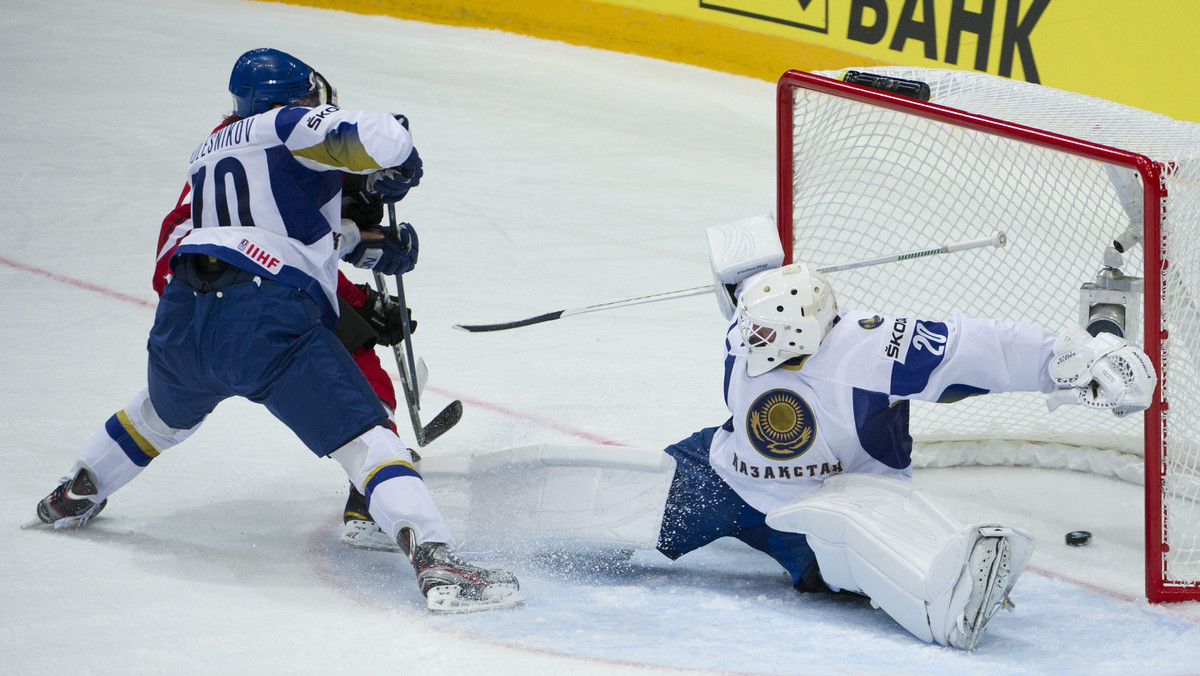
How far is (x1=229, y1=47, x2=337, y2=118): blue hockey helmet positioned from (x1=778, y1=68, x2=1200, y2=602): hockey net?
1.19 meters

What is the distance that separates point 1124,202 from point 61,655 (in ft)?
7.49

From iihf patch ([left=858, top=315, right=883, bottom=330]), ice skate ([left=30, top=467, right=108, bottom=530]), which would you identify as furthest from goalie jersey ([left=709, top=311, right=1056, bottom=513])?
ice skate ([left=30, top=467, right=108, bottom=530])

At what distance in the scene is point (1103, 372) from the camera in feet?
7.63

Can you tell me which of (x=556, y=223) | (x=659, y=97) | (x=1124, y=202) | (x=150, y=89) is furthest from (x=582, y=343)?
(x=150, y=89)

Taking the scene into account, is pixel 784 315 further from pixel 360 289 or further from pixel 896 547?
pixel 360 289

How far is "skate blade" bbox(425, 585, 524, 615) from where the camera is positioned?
2.46 m

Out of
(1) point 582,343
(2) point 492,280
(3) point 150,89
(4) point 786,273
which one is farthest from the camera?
(3) point 150,89

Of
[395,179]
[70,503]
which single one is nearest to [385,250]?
[395,179]

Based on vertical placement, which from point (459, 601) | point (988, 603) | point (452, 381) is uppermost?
point (988, 603)

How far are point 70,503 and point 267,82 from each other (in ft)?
3.31

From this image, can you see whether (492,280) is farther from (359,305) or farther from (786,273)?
(786,273)

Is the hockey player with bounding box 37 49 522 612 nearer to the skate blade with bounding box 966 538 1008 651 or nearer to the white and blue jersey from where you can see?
the white and blue jersey

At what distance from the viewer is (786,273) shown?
2533 mm

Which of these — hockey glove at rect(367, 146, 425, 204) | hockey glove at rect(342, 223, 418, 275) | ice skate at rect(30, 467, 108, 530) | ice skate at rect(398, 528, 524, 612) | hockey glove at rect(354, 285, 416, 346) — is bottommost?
ice skate at rect(30, 467, 108, 530)
